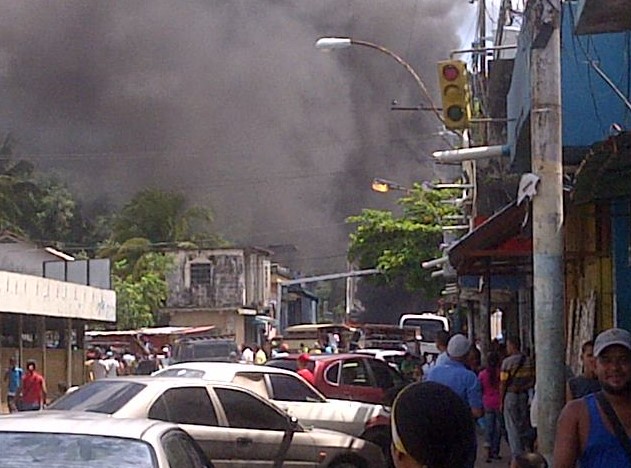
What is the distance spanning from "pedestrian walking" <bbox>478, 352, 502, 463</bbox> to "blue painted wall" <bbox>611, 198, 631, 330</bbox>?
300 centimetres

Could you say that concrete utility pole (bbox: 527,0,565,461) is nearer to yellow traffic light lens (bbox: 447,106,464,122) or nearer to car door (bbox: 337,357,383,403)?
yellow traffic light lens (bbox: 447,106,464,122)

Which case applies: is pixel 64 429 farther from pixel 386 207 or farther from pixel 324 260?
pixel 324 260

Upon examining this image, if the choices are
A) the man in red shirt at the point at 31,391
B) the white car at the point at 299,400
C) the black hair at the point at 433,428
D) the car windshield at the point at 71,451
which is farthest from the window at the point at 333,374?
the black hair at the point at 433,428

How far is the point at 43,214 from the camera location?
63.1 m

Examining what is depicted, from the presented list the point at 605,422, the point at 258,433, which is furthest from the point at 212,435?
the point at 605,422

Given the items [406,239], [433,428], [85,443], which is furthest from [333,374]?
[406,239]

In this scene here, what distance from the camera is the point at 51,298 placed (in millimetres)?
29828

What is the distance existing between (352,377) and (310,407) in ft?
11.6

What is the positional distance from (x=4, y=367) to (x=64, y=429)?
22.4m

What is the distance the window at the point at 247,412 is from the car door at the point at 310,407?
2106 mm

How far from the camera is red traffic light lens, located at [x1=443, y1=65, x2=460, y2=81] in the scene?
1448 centimetres

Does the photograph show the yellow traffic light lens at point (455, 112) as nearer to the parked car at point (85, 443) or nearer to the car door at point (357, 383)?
the car door at point (357, 383)

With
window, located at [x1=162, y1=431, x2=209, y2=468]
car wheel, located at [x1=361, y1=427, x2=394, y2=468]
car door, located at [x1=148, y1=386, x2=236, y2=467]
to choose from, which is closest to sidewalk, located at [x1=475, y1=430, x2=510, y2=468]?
car wheel, located at [x1=361, y1=427, x2=394, y2=468]

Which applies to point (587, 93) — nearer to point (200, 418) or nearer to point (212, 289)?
point (200, 418)
